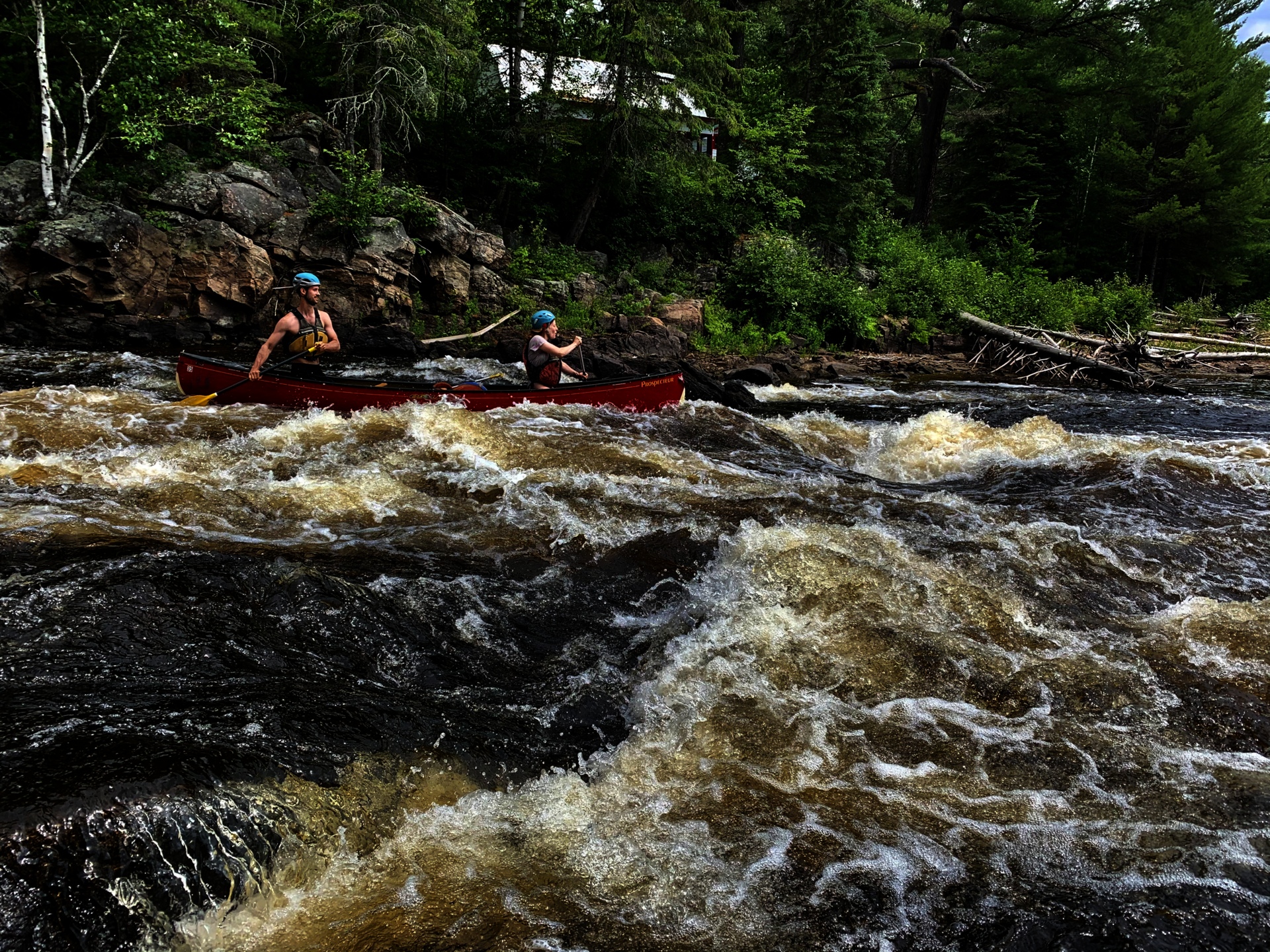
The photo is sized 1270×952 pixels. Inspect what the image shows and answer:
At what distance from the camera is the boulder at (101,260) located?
12.6 metres

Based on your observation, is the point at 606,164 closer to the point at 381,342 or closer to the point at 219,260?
the point at 381,342

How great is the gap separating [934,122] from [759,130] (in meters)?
8.92

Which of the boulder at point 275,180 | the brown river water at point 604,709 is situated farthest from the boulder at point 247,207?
A: the brown river water at point 604,709

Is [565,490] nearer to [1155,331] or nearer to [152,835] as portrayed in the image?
[152,835]

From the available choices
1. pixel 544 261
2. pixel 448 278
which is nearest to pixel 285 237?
pixel 448 278

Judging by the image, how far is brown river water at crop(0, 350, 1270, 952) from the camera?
8.23 ft

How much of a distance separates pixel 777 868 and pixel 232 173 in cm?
1723

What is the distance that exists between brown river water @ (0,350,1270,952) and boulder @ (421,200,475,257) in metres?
11.7

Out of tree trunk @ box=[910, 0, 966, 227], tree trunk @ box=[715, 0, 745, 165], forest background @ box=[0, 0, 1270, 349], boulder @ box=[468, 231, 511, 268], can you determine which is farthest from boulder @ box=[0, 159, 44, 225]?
tree trunk @ box=[910, 0, 966, 227]

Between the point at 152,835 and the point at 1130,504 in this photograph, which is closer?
the point at 152,835

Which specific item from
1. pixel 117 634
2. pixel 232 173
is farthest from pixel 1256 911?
pixel 232 173

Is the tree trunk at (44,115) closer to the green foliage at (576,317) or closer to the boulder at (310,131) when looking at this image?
the boulder at (310,131)

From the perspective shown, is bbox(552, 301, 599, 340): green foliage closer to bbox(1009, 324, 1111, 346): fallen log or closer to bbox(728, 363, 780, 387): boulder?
bbox(728, 363, 780, 387): boulder

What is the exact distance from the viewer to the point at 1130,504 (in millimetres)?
7102
